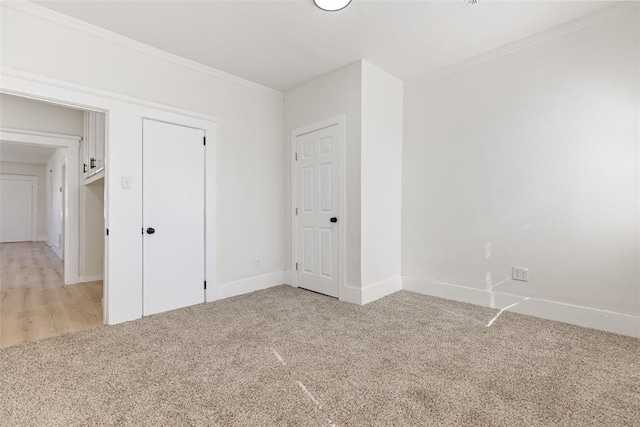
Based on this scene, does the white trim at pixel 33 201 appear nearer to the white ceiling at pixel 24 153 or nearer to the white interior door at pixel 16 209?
the white interior door at pixel 16 209

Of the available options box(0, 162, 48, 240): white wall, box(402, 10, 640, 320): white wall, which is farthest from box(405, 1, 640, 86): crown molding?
box(0, 162, 48, 240): white wall

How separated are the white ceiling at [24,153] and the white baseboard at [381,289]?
759 cm

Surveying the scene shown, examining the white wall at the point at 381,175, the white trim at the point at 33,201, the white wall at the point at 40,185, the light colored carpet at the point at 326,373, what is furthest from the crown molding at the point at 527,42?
the white trim at the point at 33,201

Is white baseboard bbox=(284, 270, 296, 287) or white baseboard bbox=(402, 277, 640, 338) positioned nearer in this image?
white baseboard bbox=(402, 277, 640, 338)

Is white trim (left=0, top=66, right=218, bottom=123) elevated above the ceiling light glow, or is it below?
below

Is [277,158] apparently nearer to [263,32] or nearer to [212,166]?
A: [212,166]

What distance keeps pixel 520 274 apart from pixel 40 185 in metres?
13.1

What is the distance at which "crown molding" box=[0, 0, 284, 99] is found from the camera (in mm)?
2326

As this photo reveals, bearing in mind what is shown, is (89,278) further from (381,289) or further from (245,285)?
(381,289)

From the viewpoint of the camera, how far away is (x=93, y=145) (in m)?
4.02

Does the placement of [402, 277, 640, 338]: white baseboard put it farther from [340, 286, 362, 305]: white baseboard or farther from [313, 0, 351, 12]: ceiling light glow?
[313, 0, 351, 12]: ceiling light glow

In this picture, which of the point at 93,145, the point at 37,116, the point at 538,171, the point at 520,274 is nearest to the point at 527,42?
the point at 538,171

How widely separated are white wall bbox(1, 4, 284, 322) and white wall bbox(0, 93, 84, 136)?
216 cm

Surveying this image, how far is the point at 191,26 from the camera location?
2.64m
